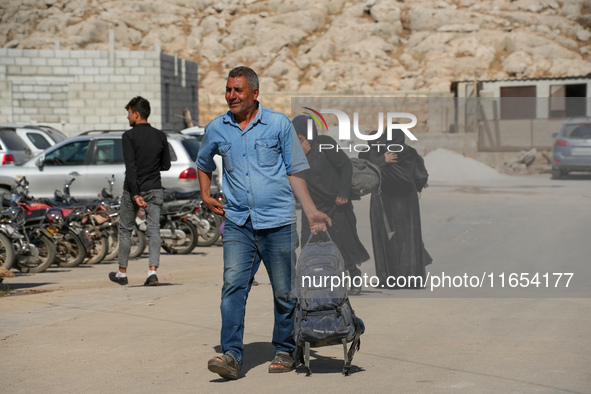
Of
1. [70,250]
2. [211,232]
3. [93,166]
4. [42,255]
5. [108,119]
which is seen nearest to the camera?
[42,255]

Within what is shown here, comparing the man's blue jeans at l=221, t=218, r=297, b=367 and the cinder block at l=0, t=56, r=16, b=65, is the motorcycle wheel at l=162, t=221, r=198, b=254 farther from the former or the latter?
the cinder block at l=0, t=56, r=16, b=65

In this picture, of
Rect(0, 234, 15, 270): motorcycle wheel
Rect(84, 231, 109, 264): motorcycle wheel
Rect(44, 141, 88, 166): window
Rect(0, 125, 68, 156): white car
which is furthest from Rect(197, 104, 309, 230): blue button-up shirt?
Rect(0, 125, 68, 156): white car

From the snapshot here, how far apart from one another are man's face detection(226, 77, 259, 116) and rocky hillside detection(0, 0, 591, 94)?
1870 inches

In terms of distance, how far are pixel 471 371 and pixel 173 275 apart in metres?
6.17

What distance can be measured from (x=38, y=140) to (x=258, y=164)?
16905 millimetres

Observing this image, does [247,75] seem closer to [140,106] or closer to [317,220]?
[317,220]

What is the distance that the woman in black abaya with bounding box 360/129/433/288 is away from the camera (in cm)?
772

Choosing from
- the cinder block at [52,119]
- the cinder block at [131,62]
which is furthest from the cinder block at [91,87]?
the cinder block at [52,119]

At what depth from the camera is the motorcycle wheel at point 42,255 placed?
11.7 meters

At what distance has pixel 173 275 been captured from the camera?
11.4 meters

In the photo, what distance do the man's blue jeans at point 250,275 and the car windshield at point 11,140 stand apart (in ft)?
50.3

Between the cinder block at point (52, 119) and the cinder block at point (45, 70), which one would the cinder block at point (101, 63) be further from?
the cinder block at point (52, 119)

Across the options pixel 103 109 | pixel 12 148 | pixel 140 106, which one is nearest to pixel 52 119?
pixel 103 109

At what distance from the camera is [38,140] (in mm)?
21734
